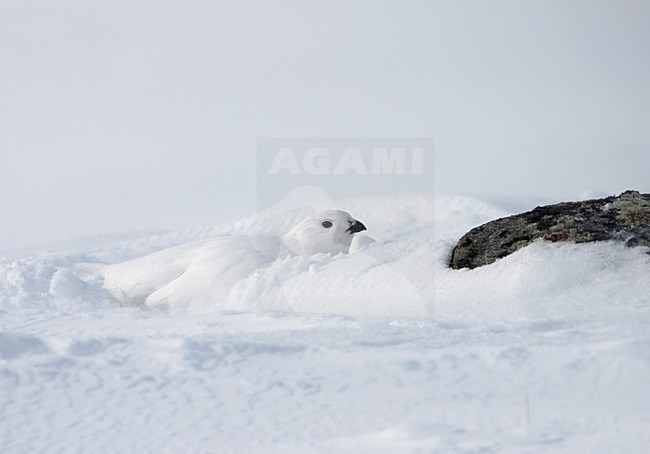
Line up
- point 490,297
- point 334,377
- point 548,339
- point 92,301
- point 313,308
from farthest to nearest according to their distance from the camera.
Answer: point 92,301 < point 313,308 < point 490,297 < point 548,339 < point 334,377

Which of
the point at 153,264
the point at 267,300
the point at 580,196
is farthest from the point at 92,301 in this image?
the point at 580,196

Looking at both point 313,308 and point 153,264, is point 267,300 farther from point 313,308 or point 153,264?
point 153,264

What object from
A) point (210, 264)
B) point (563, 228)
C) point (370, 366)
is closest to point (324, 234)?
point (210, 264)

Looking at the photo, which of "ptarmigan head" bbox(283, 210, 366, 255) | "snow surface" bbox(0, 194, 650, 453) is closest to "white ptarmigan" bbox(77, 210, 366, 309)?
"ptarmigan head" bbox(283, 210, 366, 255)

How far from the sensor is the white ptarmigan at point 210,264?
5.34 metres

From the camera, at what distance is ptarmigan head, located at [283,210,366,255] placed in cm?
598

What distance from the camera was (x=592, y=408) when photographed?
2586 mm

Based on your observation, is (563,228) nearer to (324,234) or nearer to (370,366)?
(370,366)

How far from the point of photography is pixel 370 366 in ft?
10.00

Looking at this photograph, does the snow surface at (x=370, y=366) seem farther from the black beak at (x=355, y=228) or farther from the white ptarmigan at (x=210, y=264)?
the black beak at (x=355, y=228)

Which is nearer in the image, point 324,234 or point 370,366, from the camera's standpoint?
point 370,366

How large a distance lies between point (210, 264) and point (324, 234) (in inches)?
40.5

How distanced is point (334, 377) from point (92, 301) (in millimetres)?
3165

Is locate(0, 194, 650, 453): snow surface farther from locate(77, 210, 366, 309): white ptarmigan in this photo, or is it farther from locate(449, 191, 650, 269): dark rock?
locate(77, 210, 366, 309): white ptarmigan
